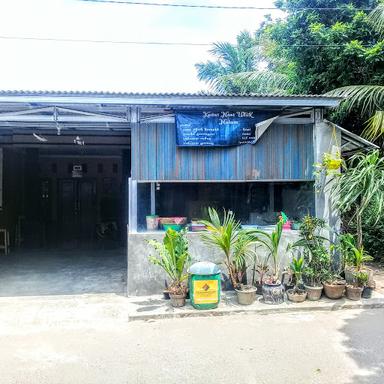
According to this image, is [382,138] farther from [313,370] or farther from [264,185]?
[313,370]

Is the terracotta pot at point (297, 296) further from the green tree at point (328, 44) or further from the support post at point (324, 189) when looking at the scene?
the green tree at point (328, 44)

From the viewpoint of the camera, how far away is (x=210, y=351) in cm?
421

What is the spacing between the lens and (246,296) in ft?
18.4

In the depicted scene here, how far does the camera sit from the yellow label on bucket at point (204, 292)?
18.0ft

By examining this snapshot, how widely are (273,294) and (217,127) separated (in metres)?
2.68

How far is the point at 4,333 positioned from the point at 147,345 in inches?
70.2

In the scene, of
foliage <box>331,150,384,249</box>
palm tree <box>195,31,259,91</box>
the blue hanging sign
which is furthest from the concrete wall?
palm tree <box>195,31,259,91</box>

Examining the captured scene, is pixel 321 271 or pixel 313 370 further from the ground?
pixel 321 271

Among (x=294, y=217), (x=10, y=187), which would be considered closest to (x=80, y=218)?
(x=10, y=187)

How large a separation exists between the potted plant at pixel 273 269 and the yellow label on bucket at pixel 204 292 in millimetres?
825

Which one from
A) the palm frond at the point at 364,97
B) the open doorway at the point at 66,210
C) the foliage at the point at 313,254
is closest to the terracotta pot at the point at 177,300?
the foliage at the point at 313,254

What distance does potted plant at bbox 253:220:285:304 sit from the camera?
5.73 meters

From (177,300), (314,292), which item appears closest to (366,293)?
(314,292)

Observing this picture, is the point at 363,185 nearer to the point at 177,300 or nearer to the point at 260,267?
the point at 260,267
